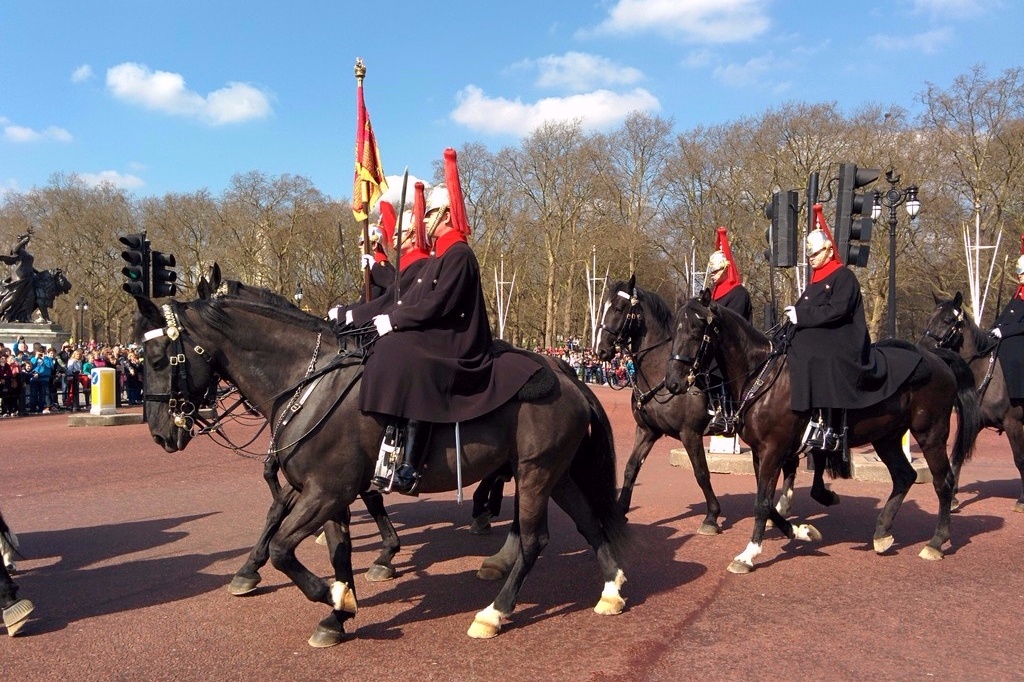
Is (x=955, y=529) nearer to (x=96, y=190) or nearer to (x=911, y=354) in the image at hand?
(x=911, y=354)

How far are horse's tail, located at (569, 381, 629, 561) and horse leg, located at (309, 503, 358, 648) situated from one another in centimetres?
159

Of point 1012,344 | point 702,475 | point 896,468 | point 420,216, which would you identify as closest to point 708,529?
point 702,475

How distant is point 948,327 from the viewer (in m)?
10.4

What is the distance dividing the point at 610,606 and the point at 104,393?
1600 centimetres

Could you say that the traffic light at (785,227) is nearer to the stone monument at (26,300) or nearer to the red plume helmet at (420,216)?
the red plume helmet at (420,216)

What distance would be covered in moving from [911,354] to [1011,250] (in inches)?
1302

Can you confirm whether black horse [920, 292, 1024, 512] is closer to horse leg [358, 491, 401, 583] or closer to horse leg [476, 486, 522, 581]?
horse leg [476, 486, 522, 581]

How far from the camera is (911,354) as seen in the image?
7316 mm

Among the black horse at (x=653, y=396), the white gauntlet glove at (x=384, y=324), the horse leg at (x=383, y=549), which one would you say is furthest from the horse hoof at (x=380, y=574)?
the black horse at (x=653, y=396)

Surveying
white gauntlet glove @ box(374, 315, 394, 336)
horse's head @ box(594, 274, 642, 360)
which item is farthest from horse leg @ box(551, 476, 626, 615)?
horse's head @ box(594, 274, 642, 360)

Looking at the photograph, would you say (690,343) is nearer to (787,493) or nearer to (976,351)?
(787,493)

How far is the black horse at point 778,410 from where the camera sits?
21.9ft

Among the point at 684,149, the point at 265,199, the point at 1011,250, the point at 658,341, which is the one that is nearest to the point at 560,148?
the point at 684,149

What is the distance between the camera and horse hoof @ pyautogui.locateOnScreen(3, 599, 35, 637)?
4742 mm
